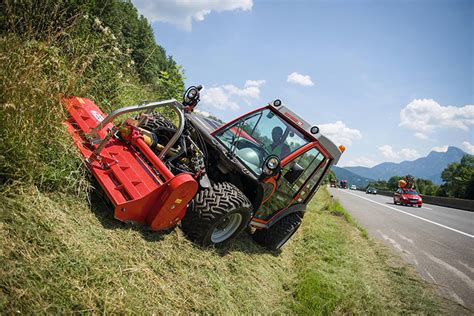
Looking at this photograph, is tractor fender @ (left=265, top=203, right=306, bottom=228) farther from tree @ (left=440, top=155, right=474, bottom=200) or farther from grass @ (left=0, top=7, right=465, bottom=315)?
tree @ (left=440, top=155, right=474, bottom=200)

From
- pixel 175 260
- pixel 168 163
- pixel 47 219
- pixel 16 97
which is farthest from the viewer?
pixel 168 163

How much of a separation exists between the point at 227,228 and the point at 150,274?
1.72m

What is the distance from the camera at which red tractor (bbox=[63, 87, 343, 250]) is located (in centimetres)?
359

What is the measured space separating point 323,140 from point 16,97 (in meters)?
4.13

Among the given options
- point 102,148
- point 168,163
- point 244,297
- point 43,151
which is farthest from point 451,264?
point 43,151

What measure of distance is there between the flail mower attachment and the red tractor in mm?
10

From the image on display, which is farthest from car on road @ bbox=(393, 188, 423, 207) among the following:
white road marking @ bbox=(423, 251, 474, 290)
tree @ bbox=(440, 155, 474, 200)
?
tree @ bbox=(440, 155, 474, 200)

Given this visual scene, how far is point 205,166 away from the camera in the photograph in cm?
495

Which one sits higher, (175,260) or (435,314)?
(435,314)

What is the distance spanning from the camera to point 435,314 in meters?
4.53

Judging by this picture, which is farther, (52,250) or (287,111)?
(287,111)

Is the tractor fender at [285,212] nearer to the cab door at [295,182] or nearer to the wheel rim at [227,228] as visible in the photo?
the cab door at [295,182]

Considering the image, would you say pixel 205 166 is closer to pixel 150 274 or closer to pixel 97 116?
pixel 97 116

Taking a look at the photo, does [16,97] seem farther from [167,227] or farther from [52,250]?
[167,227]
